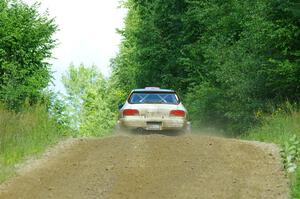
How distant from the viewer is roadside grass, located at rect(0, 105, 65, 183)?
14.2m

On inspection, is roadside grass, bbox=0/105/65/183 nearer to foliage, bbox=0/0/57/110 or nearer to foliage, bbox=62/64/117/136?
foliage, bbox=0/0/57/110

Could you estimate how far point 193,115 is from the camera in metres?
32.1

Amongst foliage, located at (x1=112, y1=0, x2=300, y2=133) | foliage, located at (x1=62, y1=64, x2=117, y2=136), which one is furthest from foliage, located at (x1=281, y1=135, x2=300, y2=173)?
foliage, located at (x1=62, y1=64, x2=117, y2=136)

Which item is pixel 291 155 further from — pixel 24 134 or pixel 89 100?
pixel 89 100

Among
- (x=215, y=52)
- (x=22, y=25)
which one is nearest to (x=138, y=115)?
(x=215, y=52)

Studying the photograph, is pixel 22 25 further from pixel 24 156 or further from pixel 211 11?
pixel 24 156

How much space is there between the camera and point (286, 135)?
1675 centimetres

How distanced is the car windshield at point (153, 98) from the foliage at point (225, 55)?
14.4 feet

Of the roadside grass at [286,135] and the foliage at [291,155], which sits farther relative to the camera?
the foliage at [291,155]

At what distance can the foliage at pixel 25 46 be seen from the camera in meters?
33.8

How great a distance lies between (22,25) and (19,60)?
6.36ft

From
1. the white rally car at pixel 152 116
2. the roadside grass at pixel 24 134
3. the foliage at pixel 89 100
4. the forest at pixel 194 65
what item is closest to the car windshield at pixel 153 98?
the white rally car at pixel 152 116

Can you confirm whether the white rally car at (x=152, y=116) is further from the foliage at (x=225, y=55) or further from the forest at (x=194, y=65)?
the foliage at (x=225, y=55)

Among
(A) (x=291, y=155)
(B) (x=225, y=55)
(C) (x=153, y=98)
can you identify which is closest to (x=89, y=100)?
(B) (x=225, y=55)
